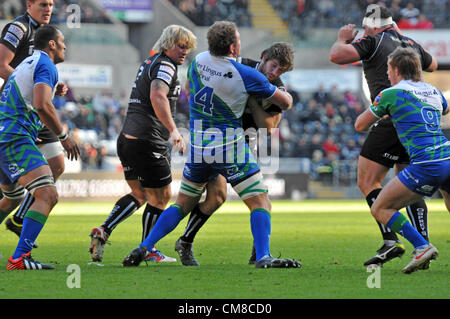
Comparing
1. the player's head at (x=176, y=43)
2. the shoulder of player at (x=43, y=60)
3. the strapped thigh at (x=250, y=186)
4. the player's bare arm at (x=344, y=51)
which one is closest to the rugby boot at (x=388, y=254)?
the strapped thigh at (x=250, y=186)

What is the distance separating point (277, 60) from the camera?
281 inches

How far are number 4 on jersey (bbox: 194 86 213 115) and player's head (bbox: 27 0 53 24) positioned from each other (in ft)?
7.62

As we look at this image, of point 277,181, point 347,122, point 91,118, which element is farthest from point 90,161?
point 347,122

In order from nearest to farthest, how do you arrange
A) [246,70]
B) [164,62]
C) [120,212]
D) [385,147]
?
[246,70] → [385,147] → [164,62] → [120,212]

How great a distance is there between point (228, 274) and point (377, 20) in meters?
3.03

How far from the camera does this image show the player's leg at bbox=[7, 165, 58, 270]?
22.4 feet

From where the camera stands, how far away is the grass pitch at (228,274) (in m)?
5.43

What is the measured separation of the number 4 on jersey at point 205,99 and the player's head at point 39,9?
232 cm

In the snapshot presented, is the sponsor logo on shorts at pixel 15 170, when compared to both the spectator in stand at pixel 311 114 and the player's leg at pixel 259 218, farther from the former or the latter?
the spectator in stand at pixel 311 114

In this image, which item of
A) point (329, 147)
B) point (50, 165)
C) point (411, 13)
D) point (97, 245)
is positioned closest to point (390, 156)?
point (97, 245)

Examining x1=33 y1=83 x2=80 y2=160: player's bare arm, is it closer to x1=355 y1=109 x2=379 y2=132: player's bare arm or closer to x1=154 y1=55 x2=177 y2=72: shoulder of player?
x1=154 y1=55 x2=177 y2=72: shoulder of player

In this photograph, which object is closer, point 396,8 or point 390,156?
point 390,156

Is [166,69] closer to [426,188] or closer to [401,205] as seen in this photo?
[401,205]
